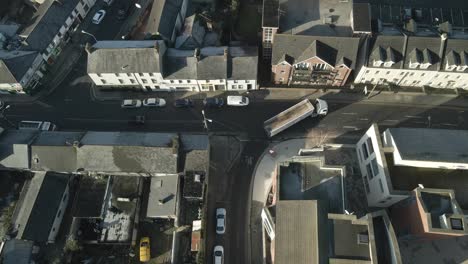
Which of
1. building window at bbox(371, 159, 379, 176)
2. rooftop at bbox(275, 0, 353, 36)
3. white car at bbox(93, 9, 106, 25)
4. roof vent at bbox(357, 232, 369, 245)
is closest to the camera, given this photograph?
roof vent at bbox(357, 232, 369, 245)

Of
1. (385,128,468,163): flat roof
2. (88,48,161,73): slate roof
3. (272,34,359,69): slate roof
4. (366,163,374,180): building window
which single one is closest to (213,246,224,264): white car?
(366,163,374,180): building window

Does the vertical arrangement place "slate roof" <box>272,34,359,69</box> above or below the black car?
above

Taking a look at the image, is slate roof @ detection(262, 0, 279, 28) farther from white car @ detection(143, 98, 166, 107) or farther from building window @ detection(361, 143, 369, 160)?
building window @ detection(361, 143, 369, 160)

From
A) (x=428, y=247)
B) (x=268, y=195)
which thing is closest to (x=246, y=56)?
(x=268, y=195)

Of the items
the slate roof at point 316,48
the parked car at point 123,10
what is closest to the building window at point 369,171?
the slate roof at point 316,48

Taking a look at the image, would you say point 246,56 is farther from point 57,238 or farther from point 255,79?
point 57,238

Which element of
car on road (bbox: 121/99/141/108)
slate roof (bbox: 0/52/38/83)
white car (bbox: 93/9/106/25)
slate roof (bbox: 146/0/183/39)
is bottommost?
car on road (bbox: 121/99/141/108)
